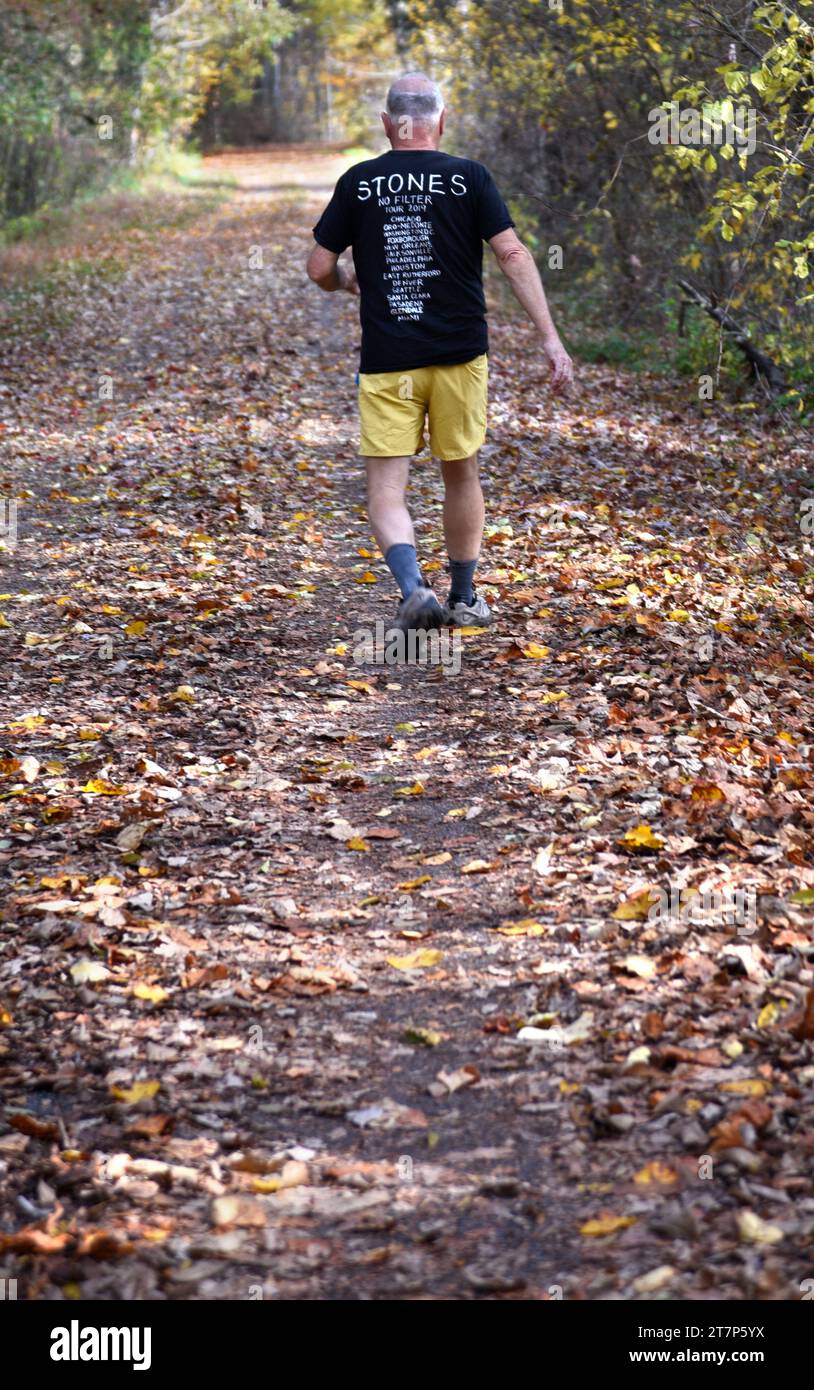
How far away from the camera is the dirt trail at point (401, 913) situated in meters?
2.97

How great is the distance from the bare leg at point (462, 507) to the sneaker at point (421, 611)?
0.63m

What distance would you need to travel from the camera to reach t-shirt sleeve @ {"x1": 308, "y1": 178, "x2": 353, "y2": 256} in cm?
584

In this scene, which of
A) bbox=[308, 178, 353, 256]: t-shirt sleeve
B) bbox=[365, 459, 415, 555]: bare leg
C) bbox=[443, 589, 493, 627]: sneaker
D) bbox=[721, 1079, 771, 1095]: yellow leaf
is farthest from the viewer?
bbox=[443, 589, 493, 627]: sneaker

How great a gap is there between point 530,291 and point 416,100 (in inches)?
35.9

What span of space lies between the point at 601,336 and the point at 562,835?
42.4 feet

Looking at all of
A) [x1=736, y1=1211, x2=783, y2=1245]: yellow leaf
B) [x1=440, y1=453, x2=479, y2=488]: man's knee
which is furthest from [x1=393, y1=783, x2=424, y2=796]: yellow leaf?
[x1=736, y1=1211, x2=783, y2=1245]: yellow leaf

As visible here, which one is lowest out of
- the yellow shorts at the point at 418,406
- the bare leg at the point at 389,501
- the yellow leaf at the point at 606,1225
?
the yellow leaf at the point at 606,1225

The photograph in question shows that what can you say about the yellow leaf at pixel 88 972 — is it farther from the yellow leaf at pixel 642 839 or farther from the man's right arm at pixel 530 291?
the man's right arm at pixel 530 291

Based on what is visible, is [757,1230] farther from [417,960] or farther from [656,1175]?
[417,960]

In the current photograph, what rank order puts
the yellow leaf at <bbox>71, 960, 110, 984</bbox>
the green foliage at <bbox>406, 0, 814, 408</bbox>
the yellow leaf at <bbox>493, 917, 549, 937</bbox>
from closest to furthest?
the yellow leaf at <bbox>71, 960, 110, 984</bbox> < the yellow leaf at <bbox>493, 917, 549, 937</bbox> < the green foliage at <bbox>406, 0, 814, 408</bbox>

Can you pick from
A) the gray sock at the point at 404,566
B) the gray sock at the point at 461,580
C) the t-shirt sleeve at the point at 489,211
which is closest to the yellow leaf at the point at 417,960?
the gray sock at the point at 404,566

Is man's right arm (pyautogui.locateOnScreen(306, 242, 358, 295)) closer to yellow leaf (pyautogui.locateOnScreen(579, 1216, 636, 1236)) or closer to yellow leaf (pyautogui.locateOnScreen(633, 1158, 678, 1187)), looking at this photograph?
yellow leaf (pyautogui.locateOnScreen(633, 1158, 678, 1187))

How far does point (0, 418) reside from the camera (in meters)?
12.4

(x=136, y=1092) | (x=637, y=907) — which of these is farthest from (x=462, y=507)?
(x=136, y=1092)
